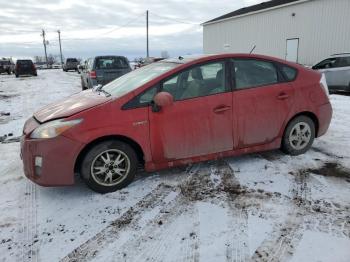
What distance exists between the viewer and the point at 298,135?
4.94 m

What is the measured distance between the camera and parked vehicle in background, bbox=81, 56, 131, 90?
12133 millimetres

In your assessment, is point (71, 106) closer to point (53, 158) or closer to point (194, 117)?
point (53, 158)

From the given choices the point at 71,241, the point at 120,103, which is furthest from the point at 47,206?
the point at 120,103

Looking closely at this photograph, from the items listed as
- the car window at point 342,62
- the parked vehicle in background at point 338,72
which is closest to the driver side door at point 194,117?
the parked vehicle in background at point 338,72

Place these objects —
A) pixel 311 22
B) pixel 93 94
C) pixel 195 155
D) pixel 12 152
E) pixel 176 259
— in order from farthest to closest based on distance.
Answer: pixel 311 22
pixel 12 152
pixel 93 94
pixel 195 155
pixel 176 259

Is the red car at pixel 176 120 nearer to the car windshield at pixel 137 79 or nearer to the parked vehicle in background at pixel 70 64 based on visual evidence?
the car windshield at pixel 137 79

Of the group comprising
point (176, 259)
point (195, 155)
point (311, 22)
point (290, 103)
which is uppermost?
point (311, 22)

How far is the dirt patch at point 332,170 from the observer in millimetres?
4316

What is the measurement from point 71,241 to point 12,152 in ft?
10.5

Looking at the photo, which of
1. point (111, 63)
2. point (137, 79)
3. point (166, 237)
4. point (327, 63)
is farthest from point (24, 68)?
point (166, 237)

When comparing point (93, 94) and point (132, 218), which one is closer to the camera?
point (132, 218)

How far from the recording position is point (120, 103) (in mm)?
3873

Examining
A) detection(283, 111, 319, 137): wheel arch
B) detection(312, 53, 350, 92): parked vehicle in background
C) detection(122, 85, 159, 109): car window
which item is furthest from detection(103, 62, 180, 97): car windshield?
detection(312, 53, 350, 92): parked vehicle in background

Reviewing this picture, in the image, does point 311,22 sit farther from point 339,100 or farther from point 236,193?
point 236,193
